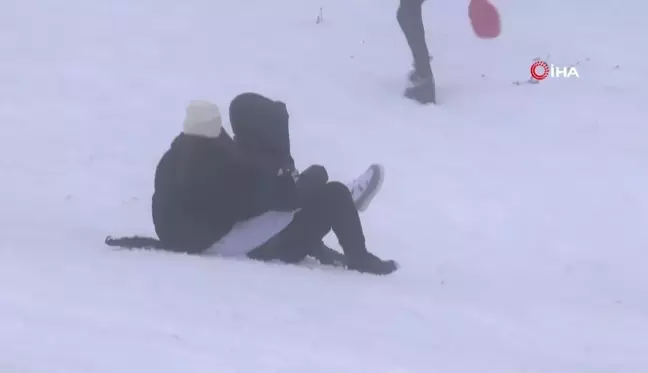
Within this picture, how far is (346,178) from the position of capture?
23.5ft

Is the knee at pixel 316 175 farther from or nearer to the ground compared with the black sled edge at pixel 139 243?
farther from the ground

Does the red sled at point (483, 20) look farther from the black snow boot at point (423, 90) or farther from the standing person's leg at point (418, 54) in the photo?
the black snow boot at point (423, 90)

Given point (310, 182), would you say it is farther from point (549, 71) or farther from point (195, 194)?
point (549, 71)

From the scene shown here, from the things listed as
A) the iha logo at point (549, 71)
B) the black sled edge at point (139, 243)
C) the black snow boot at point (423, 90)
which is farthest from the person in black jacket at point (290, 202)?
the iha logo at point (549, 71)

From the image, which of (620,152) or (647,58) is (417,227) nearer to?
(620,152)

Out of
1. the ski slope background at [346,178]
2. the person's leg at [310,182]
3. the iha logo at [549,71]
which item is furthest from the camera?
the iha logo at [549,71]

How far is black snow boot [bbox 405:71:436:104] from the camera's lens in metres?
8.73

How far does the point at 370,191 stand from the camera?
17.8 ft

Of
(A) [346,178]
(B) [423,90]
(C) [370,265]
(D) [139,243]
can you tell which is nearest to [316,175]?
(C) [370,265]

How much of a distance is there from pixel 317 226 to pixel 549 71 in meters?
5.56

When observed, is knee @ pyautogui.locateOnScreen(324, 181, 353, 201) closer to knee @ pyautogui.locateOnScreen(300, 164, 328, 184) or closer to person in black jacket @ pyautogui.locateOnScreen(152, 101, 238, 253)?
knee @ pyautogui.locateOnScreen(300, 164, 328, 184)

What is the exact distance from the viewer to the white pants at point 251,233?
15.8 feet

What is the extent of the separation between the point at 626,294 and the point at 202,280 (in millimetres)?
2771

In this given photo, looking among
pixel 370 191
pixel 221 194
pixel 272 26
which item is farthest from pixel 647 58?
pixel 221 194
